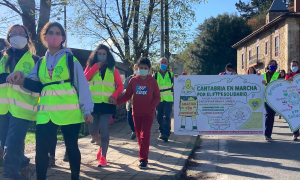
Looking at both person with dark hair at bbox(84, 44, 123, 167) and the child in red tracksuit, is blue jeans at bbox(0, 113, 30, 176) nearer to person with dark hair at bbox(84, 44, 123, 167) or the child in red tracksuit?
person with dark hair at bbox(84, 44, 123, 167)

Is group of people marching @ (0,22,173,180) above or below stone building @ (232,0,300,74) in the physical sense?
below

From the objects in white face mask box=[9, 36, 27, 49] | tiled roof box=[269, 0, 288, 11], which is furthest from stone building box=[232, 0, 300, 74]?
white face mask box=[9, 36, 27, 49]

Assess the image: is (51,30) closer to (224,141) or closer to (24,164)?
(24,164)

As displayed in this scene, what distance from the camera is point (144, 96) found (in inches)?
216

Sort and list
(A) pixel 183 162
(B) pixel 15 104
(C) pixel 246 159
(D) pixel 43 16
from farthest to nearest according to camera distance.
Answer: (D) pixel 43 16
(C) pixel 246 159
(A) pixel 183 162
(B) pixel 15 104

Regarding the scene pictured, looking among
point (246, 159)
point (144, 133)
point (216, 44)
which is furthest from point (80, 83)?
point (216, 44)

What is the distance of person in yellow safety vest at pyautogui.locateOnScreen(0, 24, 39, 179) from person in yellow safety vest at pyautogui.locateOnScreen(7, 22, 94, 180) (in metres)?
0.36

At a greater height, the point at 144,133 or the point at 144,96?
the point at 144,96

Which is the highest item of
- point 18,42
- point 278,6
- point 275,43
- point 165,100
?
point 278,6

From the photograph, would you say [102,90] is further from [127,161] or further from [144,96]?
[127,161]

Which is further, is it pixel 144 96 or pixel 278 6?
pixel 278 6

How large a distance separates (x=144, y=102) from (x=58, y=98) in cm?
204

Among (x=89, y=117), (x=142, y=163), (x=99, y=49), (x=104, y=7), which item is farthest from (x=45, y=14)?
(x=89, y=117)

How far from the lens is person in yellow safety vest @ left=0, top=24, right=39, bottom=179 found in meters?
3.89
